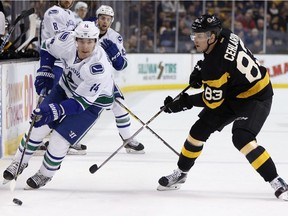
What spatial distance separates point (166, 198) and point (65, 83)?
3.03 feet

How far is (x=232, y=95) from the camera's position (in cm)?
416

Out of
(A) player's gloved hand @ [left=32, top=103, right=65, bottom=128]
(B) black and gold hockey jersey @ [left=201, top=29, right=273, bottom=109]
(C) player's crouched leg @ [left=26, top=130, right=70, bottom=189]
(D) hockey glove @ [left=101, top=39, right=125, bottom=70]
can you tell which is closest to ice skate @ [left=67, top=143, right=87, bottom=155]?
(D) hockey glove @ [left=101, top=39, right=125, bottom=70]

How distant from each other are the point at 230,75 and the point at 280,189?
660 millimetres

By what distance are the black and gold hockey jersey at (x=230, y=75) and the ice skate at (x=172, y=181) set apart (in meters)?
0.54

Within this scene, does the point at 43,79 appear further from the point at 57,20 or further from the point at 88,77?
the point at 57,20

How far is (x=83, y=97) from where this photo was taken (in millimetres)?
4137

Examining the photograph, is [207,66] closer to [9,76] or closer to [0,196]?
[0,196]

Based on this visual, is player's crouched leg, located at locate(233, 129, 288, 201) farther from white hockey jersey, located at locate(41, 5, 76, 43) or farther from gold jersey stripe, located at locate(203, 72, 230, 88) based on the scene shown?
white hockey jersey, located at locate(41, 5, 76, 43)

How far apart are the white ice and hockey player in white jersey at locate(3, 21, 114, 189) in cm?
20

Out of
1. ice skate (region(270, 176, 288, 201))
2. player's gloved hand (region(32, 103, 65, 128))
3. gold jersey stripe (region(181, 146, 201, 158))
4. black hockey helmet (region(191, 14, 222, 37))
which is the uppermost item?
black hockey helmet (region(191, 14, 222, 37))

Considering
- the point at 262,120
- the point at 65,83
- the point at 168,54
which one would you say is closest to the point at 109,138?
the point at 65,83

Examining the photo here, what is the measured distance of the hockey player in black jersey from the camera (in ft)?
12.9

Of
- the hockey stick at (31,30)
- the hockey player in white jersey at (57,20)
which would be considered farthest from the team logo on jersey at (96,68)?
the hockey stick at (31,30)

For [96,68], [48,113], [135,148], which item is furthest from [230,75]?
[135,148]
